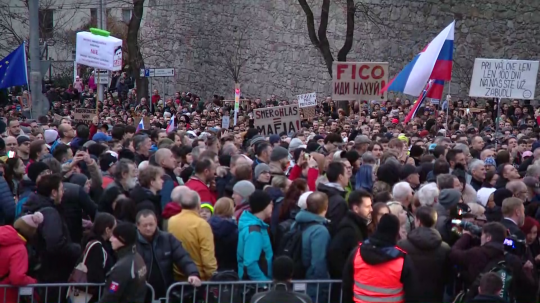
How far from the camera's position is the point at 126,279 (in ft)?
26.3

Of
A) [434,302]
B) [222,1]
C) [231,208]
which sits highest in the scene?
[222,1]

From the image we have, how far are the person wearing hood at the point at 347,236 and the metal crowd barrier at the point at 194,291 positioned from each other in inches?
6.0

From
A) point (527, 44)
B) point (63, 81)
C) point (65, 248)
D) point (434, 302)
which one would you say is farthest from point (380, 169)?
point (63, 81)

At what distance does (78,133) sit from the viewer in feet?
A: 49.1

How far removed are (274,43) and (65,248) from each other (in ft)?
101

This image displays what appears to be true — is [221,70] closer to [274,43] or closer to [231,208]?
[274,43]

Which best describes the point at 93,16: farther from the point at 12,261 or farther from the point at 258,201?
the point at 12,261

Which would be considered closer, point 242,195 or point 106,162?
point 242,195

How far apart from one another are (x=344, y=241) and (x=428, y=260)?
771 millimetres

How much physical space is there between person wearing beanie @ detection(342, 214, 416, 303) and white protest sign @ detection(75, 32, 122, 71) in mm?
14364

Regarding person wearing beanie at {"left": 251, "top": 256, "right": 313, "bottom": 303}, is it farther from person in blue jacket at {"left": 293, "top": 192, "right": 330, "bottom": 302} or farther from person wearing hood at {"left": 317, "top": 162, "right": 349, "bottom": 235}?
person wearing hood at {"left": 317, "top": 162, "right": 349, "bottom": 235}

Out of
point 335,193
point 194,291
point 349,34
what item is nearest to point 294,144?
point 335,193

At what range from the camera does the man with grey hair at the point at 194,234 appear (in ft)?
29.1

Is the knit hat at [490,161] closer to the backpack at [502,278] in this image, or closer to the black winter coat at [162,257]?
the backpack at [502,278]
